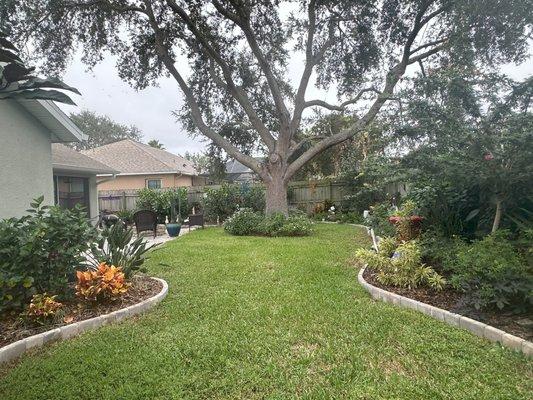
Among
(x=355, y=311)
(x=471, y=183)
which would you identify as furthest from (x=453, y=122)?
(x=355, y=311)

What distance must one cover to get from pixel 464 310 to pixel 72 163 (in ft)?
36.8

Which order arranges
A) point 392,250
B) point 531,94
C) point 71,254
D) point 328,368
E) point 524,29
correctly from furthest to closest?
1. point 524,29
2. point 392,250
3. point 531,94
4. point 71,254
5. point 328,368

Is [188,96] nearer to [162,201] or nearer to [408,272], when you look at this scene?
[162,201]

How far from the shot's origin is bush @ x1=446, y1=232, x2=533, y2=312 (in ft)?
10.3

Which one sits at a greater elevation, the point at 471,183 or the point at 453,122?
the point at 453,122

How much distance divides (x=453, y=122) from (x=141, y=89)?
39.3 feet

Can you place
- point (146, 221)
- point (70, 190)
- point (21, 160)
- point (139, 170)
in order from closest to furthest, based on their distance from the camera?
1. point (21, 160)
2. point (146, 221)
3. point (70, 190)
4. point (139, 170)

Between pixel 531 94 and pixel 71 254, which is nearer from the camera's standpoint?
pixel 71 254

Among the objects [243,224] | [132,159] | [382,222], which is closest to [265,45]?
[243,224]

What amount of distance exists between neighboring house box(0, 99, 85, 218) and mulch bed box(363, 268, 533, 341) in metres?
6.38

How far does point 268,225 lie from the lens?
10586mm

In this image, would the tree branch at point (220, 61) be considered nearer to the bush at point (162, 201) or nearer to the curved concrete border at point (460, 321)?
the bush at point (162, 201)

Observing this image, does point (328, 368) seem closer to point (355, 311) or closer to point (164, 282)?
point (355, 311)

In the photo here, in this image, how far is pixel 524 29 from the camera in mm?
8117
